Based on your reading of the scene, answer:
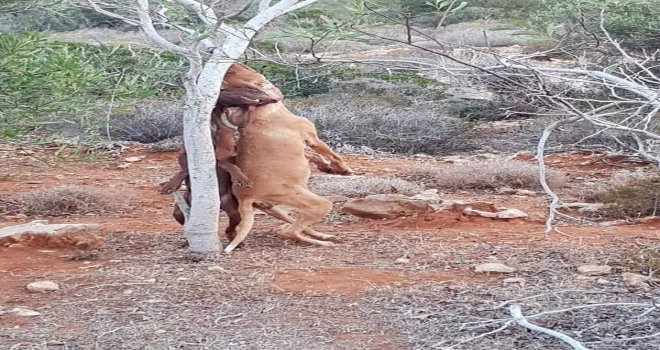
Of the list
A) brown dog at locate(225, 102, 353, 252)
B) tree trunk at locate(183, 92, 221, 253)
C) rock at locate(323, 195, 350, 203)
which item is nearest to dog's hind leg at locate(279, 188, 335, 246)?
brown dog at locate(225, 102, 353, 252)

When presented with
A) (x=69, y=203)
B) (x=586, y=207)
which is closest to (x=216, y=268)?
(x=69, y=203)

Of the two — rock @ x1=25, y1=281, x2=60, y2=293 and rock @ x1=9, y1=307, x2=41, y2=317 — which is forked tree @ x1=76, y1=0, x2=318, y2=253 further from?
rock @ x1=9, y1=307, x2=41, y2=317

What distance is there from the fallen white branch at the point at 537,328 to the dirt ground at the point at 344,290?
65 mm

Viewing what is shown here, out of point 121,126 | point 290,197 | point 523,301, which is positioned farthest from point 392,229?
point 121,126

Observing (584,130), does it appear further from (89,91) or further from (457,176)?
(89,91)

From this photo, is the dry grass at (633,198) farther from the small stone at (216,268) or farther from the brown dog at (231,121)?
the small stone at (216,268)

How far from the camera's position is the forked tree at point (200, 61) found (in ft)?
19.3

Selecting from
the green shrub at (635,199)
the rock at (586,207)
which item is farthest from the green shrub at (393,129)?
the green shrub at (635,199)

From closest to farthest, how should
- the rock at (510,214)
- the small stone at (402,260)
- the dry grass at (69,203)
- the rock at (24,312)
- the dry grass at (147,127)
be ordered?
1. the rock at (24,312)
2. the small stone at (402,260)
3. the rock at (510,214)
4. the dry grass at (69,203)
5. the dry grass at (147,127)

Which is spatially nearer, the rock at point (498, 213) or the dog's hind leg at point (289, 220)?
the dog's hind leg at point (289, 220)

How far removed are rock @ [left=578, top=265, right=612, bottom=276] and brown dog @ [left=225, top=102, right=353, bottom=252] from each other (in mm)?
1699

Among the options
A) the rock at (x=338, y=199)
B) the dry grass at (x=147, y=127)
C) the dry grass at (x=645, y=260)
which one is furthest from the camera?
the dry grass at (x=147, y=127)

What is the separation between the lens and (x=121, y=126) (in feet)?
45.0

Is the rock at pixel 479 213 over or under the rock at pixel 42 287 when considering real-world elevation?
under
